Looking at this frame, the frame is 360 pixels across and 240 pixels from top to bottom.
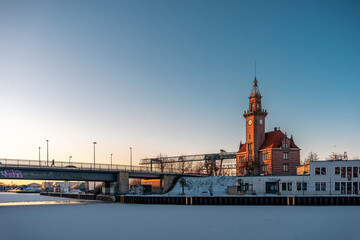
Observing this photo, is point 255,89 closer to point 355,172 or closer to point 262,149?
point 262,149

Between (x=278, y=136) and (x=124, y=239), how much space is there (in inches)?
3288

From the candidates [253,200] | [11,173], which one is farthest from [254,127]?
[11,173]

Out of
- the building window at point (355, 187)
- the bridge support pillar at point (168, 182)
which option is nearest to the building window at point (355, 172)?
the building window at point (355, 187)

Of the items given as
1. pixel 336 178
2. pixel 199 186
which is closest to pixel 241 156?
pixel 199 186

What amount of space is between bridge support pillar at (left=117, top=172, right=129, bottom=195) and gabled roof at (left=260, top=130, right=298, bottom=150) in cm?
4162

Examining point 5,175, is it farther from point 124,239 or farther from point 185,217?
point 124,239

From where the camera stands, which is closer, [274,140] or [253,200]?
[253,200]

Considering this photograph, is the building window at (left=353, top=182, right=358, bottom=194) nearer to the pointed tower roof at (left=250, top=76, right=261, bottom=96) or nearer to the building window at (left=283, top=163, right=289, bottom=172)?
the building window at (left=283, top=163, right=289, bottom=172)

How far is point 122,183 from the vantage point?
99.4 metres

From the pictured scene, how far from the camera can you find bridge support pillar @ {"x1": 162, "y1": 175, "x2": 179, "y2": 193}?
112 meters

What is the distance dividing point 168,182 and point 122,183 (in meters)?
17.8

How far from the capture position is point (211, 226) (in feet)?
153

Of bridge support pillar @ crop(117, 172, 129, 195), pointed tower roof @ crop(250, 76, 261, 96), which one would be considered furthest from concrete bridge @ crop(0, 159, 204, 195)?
pointed tower roof @ crop(250, 76, 261, 96)

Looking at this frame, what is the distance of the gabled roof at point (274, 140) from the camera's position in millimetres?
111062
